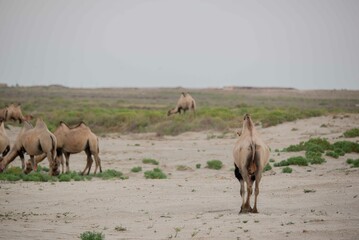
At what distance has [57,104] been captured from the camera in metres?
68.7

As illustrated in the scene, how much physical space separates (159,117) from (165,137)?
5735 millimetres

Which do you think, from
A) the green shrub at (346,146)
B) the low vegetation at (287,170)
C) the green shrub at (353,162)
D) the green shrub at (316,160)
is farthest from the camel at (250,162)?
the green shrub at (346,146)

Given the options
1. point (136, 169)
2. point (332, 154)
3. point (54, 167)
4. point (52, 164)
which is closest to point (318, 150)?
point (332, 154)

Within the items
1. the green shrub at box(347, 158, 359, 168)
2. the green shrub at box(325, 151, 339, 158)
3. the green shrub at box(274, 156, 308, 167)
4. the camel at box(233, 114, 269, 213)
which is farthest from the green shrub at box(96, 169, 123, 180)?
the camel at box(233, 114, 269, 213)

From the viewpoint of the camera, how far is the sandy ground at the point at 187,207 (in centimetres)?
1041

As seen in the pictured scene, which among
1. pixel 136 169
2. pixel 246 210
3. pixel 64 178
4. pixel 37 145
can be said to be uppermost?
pixel 37 145

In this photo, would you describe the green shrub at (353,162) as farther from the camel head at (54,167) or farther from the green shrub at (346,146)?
the camel head at (54,167)

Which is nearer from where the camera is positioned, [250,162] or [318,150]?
[250,162]

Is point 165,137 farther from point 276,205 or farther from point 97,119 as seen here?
point 276,205

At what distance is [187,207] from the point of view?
13.1 meters

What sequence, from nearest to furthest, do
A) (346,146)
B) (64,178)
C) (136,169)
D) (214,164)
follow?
(64,178) < (136,169) < (214,164) < (346,146)

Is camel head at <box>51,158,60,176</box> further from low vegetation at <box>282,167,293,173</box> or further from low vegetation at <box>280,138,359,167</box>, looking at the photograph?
low vegetation at <box>280,138,359,167</box>

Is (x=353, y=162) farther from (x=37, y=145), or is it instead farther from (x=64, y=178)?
(x=37, y=145)

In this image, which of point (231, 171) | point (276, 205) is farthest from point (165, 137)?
point (276, 205)
